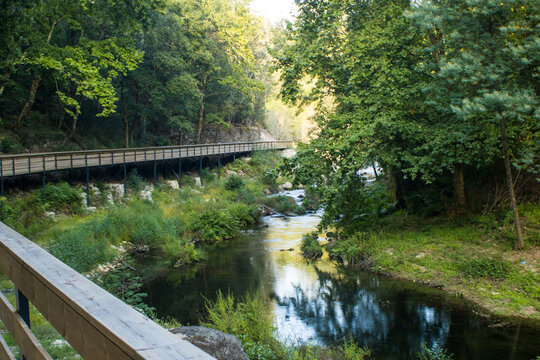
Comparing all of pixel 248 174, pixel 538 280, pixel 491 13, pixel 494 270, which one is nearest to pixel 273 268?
pixel 494 270

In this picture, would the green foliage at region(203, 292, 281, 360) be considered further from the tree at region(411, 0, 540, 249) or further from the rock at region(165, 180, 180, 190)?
the rock at region(165, 180, 180, 190)

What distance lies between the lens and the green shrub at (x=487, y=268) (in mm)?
13825

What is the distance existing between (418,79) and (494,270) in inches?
300

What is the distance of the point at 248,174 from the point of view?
40.7 m

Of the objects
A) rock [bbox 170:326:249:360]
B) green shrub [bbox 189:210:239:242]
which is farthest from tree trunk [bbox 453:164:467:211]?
rock [bbox 170:326:249:360]

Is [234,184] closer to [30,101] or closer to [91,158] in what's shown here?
[91,158]

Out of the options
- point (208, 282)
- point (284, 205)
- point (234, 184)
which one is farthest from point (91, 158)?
point (208, 282)

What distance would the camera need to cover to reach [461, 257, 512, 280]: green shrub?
45.4 ft

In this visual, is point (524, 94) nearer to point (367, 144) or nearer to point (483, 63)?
point (483, 63)

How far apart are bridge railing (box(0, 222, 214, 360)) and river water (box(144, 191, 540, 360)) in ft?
25.7

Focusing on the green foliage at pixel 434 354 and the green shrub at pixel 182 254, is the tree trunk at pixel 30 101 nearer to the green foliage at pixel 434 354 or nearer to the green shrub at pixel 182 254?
the green shrub at pixel 182 254

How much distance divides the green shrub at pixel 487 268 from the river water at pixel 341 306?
54.8 inches

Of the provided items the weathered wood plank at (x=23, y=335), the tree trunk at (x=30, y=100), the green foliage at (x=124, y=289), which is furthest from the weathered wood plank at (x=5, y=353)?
the tree trunk at (x=30, y=100)

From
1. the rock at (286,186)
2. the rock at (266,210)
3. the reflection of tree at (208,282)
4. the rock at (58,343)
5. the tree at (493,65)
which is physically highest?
the tree at (493,65)
